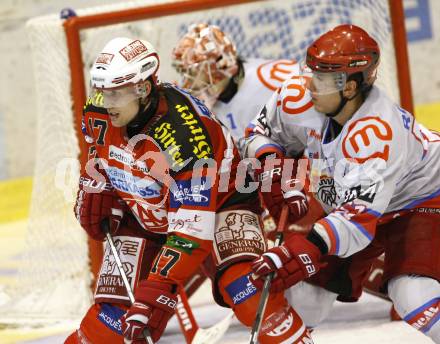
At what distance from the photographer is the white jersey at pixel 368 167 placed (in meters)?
2.99

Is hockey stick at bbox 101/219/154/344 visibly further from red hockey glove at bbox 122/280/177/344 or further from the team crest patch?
the team crest patch

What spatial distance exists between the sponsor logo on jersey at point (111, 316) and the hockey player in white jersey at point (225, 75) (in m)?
1.63

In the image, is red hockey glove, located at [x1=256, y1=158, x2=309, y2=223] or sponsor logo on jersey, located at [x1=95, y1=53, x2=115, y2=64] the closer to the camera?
sponsor logo on jersey, located at [x1=95, y1=53, x2=115, y2=64]

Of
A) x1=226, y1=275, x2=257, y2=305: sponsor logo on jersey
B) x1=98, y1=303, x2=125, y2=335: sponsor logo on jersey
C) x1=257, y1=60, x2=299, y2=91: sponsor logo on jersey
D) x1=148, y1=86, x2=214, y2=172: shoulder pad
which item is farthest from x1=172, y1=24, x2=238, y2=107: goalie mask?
x1=226, y1=275, x2=257, y2=305: sponsor logo on jersey

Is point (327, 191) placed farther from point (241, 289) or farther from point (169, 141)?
point (169, 141)

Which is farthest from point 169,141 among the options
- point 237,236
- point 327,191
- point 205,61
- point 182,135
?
point 205,61

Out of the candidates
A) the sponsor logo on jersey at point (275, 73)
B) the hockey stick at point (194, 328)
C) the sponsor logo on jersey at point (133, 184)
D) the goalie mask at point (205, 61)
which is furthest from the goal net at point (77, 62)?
the sponsor logo on jersey at point (133, 184)

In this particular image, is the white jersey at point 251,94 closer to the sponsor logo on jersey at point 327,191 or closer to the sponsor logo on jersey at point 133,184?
the sponsor logo on jersey at point 327,191

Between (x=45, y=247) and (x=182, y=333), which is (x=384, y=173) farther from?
(x=45, y=247)

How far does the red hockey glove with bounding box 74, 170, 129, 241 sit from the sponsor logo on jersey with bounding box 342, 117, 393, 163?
0.82 m

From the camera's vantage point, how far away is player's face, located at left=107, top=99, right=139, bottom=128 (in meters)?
3.11

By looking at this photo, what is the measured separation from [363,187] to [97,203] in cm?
92

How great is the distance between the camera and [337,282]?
11.2 ft

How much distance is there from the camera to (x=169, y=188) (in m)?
3.12
